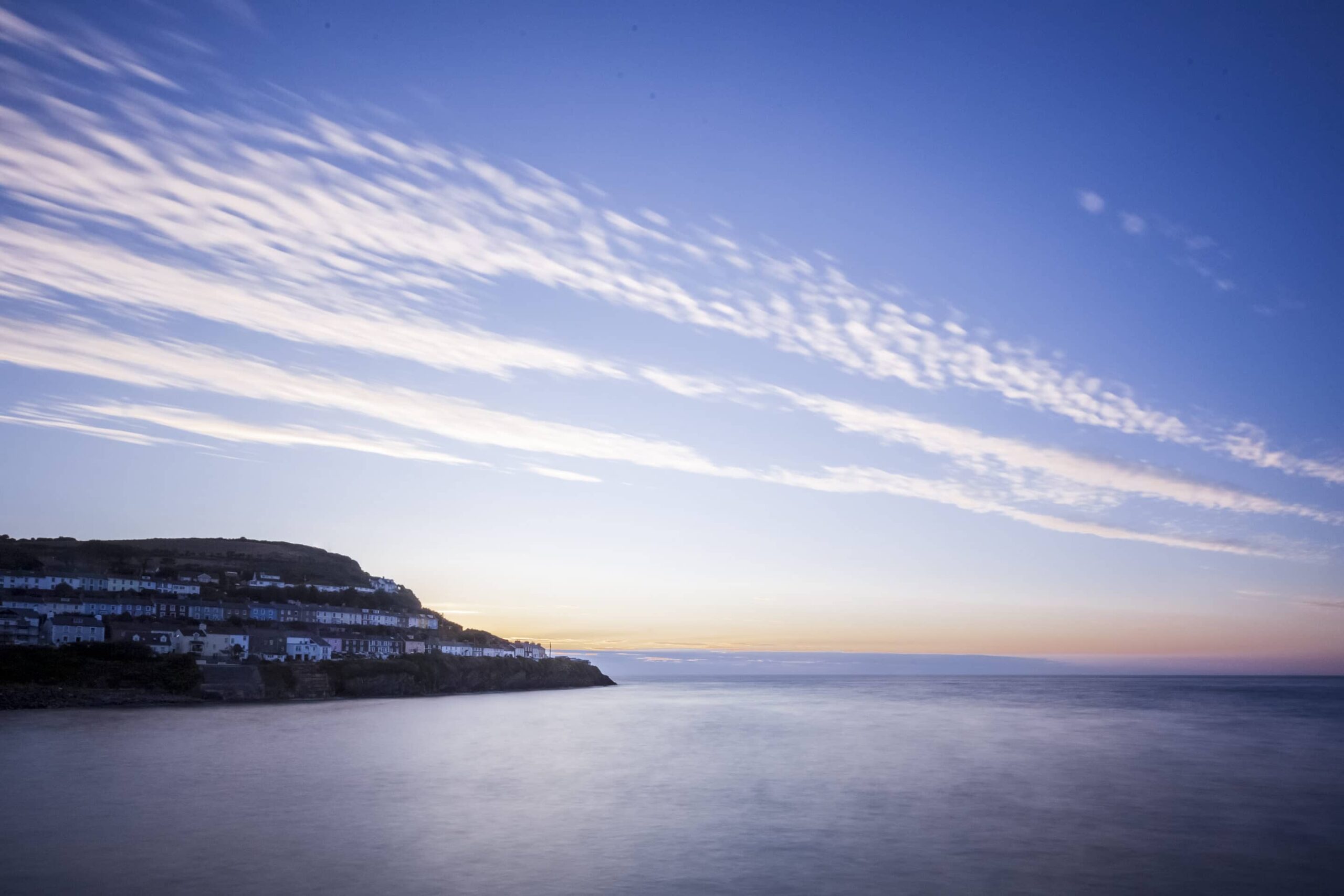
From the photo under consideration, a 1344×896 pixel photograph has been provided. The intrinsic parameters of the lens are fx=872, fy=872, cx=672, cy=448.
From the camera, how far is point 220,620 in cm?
10600

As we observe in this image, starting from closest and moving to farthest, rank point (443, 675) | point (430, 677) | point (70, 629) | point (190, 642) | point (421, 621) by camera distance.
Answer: point (70, 629), point (190, 642), point (430, 677), point (443, 675), point (421, 621)

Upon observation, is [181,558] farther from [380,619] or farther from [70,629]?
[70,629]

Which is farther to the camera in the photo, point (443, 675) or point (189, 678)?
point (443, 675)

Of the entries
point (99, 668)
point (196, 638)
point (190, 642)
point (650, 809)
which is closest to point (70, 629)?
point (190, 642)

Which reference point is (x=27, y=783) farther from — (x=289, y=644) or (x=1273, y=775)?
(x=289, y=644)

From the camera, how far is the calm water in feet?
60.3

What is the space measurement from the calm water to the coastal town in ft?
93.0

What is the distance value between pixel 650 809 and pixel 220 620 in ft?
313

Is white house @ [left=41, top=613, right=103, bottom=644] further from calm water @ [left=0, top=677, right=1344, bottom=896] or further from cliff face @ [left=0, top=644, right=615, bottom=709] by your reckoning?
calm water @ [left=0, top=677, right=1344, bottom=896]

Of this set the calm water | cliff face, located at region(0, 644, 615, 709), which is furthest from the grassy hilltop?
the calm water

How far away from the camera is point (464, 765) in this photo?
122ft

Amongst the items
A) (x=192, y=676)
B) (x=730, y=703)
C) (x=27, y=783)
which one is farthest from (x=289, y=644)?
(x=27, y=783)

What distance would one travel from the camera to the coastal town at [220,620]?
269ft

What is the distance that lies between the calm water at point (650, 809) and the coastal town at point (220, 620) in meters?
28.4
